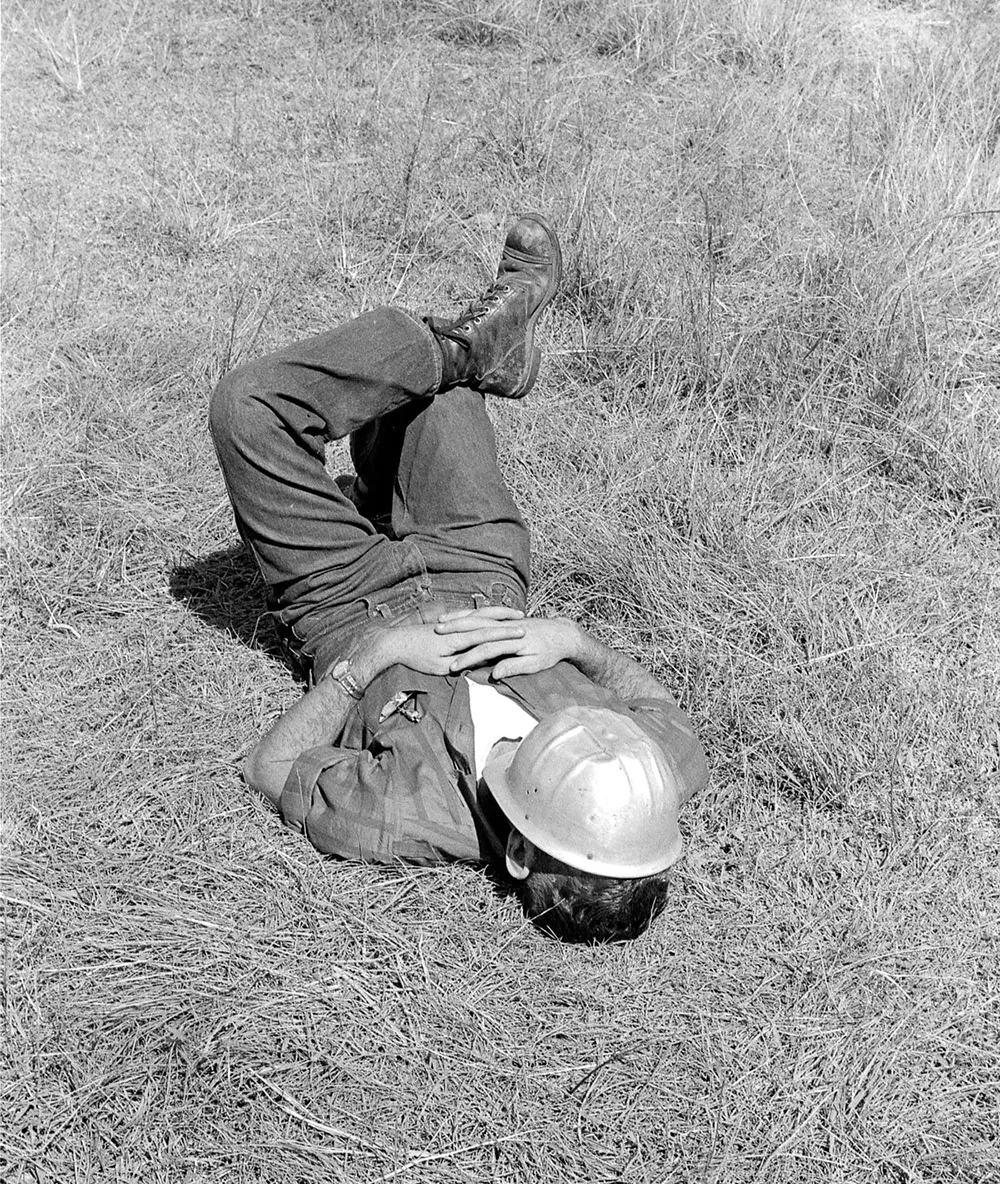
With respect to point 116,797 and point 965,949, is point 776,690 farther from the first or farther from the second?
point 116,797

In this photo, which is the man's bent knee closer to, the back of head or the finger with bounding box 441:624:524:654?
the finger with bounding box 441:624:524:654

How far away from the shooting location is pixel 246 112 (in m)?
6.23

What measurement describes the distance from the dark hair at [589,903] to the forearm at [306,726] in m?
0.67

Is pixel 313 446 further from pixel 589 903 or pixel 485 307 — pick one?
pixel 589 903

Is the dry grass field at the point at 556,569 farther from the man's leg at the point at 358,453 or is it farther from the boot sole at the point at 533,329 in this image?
the boot sole at the point at 533,329

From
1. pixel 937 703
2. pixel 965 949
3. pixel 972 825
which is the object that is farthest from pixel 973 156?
pixel 965 949

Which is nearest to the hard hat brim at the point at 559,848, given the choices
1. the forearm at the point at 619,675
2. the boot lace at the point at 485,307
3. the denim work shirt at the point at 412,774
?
the denim work shirt at the point at 412,774

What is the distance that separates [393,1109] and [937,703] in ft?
6.31

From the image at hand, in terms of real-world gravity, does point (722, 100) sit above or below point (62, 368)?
above

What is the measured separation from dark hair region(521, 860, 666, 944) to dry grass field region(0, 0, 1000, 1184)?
7 centimetres

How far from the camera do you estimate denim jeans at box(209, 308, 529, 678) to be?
3.25 metres

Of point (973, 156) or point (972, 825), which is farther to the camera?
point (973, 156)

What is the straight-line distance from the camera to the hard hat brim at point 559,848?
2762mm

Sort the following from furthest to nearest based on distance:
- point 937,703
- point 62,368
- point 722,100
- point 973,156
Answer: point 722,100, point 973,156, point 62,368, point 937,703
